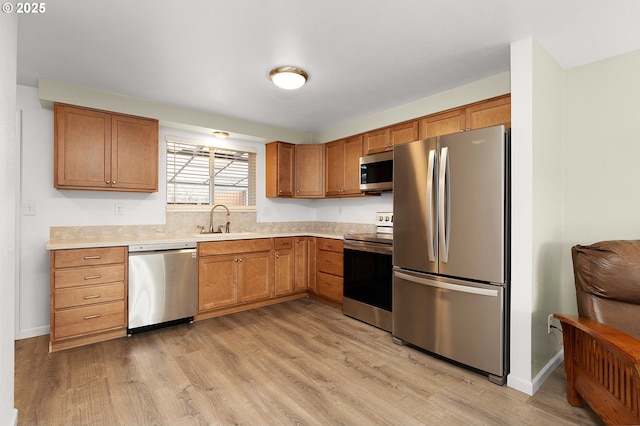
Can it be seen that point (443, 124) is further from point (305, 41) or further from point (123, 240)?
point (123, 240)

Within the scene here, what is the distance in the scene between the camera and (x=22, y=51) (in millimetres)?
2441

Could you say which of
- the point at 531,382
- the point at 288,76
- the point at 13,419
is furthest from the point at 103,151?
the point at 531,382

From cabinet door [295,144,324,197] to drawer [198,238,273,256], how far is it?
102cm

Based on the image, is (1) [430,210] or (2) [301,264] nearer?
(1) [430,210]

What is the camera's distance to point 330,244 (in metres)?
4.16

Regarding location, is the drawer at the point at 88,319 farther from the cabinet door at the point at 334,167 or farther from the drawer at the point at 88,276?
the cabinet door at the point at 334,167

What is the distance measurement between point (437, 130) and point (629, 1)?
1.53 m

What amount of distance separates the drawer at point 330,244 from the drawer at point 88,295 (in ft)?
Result: 7.65

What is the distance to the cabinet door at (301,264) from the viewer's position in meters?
4.40

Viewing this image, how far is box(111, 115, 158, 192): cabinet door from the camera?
10.8ft

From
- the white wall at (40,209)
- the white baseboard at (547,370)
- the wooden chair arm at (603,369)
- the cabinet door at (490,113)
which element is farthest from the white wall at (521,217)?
the white wall at (40,209)

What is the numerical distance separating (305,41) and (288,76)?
0.48 m

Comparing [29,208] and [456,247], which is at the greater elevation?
[29,208]

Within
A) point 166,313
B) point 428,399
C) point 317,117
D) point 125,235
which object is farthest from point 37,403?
point 317,117
